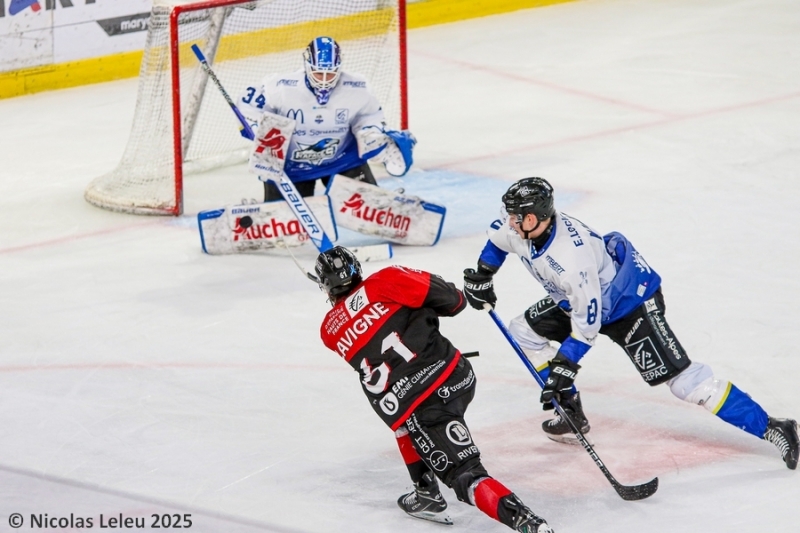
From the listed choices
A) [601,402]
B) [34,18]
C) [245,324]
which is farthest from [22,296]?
[34,18]

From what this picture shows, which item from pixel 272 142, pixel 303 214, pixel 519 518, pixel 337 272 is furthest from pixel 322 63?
pixel 519 518

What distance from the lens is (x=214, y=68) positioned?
8242 mm

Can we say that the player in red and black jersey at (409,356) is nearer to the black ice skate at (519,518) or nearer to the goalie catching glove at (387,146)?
the black ice skate at (519,518)

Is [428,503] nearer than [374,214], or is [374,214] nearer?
[428,503]

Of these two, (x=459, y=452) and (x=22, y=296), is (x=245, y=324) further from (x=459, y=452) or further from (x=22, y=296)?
(x=459, y=452)

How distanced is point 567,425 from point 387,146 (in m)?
2.57

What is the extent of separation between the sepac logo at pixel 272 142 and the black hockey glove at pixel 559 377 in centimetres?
271

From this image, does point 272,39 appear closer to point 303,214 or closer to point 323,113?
point 323,113

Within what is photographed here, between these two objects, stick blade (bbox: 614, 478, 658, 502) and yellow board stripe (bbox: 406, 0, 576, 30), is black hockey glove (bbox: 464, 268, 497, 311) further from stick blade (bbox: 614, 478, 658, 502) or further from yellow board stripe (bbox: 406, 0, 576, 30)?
yellow board stripe (bbox: 406, 0, 576, 30)

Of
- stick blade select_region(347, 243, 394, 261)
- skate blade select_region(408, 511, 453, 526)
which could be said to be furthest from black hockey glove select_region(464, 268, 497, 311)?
stick blade select_region(347, 243, 394, 261)

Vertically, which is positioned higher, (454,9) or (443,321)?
(454,9)

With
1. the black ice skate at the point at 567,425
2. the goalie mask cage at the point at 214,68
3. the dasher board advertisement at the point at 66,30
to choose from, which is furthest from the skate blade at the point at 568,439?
the dasher board advertisement at the point at 66,30

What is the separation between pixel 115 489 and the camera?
420 centimetres

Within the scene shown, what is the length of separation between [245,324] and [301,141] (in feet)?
4.18
